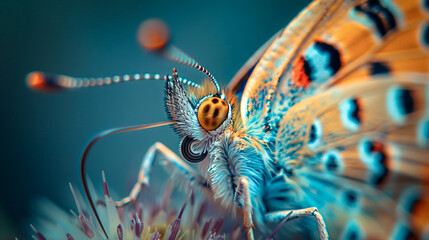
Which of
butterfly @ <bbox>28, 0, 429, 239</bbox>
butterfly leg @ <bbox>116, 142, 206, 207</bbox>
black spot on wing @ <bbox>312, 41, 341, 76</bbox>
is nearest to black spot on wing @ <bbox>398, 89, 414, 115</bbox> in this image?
butterfly @ <bbox>28, 0, 429, 239</bbox>

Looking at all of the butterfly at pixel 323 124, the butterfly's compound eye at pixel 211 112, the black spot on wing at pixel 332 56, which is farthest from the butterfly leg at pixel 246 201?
the black spot on wing at pixel 332 56

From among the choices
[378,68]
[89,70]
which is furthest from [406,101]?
[89,70]

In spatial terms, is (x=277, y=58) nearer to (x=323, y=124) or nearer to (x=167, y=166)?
(x=323, y=124)

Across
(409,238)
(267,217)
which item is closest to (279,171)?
(267,217)

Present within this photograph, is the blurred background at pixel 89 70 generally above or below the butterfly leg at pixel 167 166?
above

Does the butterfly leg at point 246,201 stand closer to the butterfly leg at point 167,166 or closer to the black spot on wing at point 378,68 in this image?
the butterfly leg at point 167,166

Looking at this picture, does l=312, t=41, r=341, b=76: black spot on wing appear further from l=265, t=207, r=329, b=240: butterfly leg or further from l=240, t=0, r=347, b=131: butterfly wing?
l=265, t=207, r=329, b=240: butterfly leg
